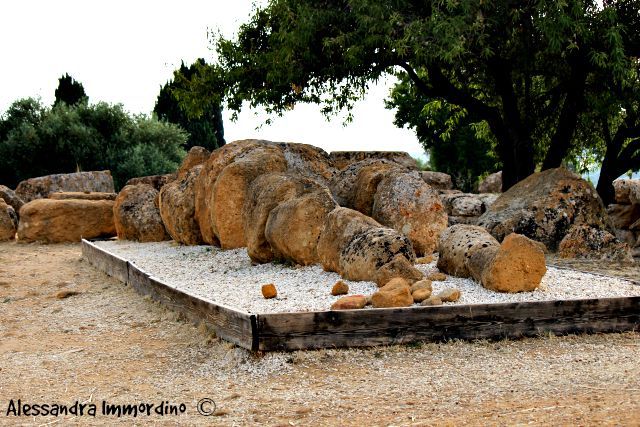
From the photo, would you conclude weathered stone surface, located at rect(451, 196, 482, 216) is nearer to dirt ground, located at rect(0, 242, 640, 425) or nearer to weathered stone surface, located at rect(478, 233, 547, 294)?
weathered stone surface, located at rect(478, 233, 547, 294)

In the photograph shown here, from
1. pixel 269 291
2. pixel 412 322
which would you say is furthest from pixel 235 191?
pixel 412 322

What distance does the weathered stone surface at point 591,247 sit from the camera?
11406mm

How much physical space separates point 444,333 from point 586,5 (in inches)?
386

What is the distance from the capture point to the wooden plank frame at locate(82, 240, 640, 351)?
598 centimetres

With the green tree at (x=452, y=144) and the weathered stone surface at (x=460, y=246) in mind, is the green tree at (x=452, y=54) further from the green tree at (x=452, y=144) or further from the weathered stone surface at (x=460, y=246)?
the green tree at (x=452, y=144)

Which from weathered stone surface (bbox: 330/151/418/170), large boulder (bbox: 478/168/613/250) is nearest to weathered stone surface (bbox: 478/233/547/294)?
large boulder (bbox: 478/168/613/250)

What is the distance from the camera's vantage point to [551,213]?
11.8 m

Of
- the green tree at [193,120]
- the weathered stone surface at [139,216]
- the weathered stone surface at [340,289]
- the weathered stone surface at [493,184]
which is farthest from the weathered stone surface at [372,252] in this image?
the green tree at [193,120]

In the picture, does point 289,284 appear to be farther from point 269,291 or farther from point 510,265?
point 510,265

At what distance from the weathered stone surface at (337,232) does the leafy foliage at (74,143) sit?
22378mm

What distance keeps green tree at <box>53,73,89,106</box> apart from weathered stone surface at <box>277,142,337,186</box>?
2532 cm

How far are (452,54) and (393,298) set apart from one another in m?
7.27

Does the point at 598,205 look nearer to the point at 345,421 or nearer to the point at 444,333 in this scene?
the point at 444,333

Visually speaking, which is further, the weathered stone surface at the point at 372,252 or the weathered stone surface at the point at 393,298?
the weathered stone surface at the point at 372,252
